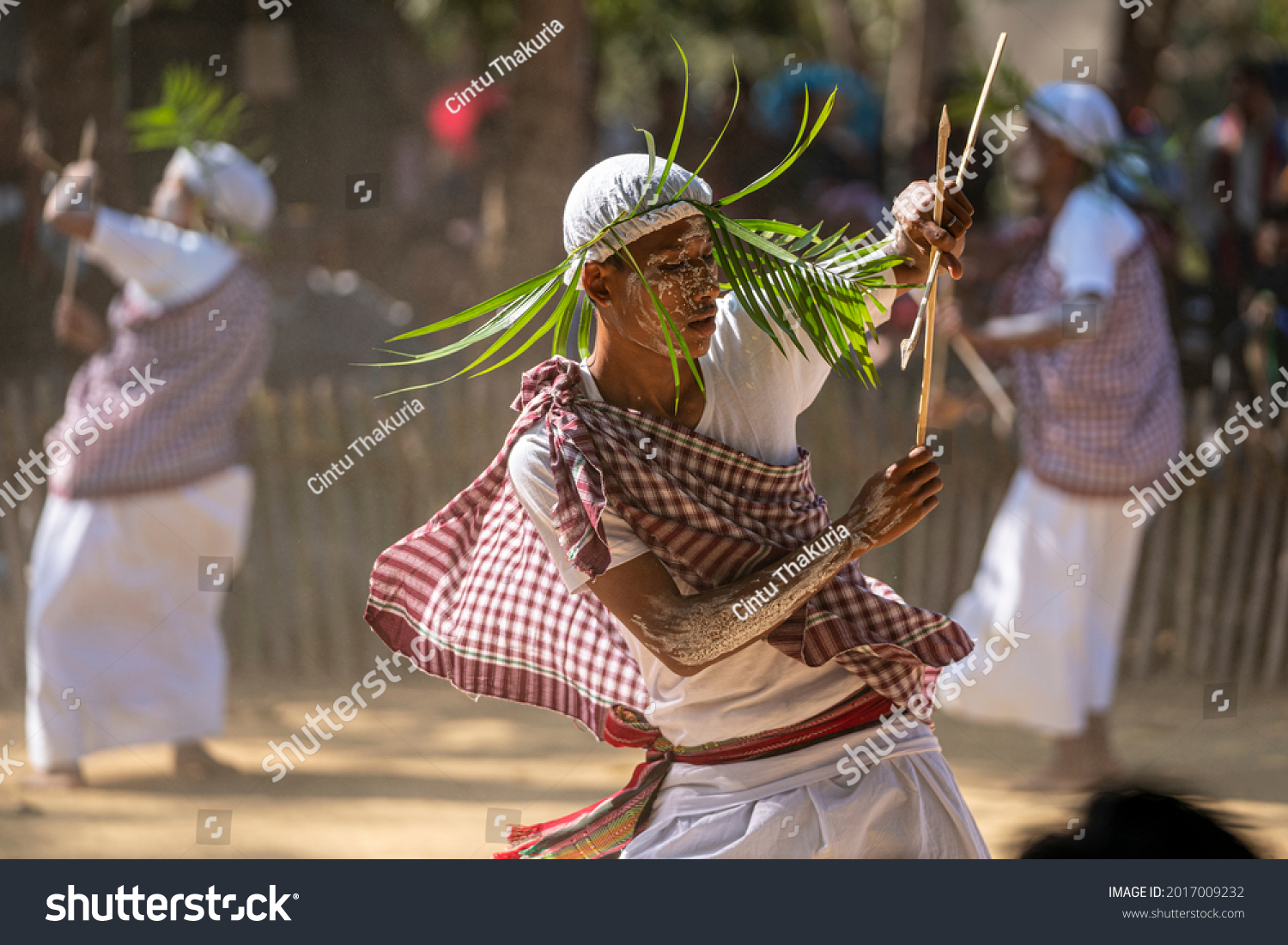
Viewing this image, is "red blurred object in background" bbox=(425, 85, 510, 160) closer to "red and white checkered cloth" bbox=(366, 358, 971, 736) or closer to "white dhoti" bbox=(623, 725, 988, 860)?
"red and white checkered cloth" bbox=(366, 358, 971, 736)

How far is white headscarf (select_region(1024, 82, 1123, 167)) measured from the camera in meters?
6.08

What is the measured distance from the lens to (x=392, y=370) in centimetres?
884

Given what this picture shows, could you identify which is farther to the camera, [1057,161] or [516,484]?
[1057,161]

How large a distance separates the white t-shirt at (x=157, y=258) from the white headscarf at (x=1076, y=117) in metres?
3.43

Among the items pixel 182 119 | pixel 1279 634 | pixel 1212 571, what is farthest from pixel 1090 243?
pixel 182 119

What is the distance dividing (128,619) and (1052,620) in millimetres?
3815

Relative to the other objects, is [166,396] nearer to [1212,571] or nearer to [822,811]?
[822,811]

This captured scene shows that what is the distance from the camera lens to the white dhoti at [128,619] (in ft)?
19.4

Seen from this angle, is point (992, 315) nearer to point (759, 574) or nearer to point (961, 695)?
point (961, 695)

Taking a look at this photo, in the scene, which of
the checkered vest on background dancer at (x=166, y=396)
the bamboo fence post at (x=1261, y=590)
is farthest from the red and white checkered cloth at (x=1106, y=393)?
the checkered vest on background dancer at (x=166, y=396)

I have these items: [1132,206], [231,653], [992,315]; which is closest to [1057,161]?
[1132,206]

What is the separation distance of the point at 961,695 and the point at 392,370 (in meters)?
4.19

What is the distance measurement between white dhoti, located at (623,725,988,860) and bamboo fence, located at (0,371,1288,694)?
196 inches

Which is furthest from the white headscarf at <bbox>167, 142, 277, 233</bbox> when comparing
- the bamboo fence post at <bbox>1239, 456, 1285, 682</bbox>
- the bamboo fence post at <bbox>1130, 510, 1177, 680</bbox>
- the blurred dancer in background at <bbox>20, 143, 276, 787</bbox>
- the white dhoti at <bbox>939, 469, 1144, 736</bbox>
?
the bamboo fence post at <bbox>1239, 456, 1285, 682</bbox>
